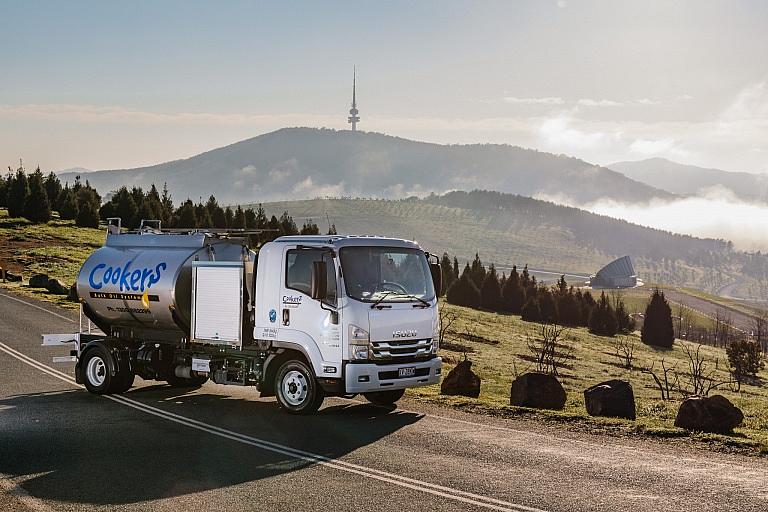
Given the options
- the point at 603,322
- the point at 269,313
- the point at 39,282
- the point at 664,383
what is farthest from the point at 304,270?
the point at 603,322

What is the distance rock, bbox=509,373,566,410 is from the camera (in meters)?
18.8

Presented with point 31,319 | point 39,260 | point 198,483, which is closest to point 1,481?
point 198,483

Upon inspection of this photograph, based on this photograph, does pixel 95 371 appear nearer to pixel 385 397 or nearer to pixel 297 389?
pixel 297 389

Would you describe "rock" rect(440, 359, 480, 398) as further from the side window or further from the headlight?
the side window

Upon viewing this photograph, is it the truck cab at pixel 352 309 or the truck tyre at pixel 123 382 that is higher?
the truck cab at pixel 352 309

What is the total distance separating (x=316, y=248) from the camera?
16.1 meters

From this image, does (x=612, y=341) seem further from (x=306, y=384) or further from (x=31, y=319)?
(x=306, y=384)

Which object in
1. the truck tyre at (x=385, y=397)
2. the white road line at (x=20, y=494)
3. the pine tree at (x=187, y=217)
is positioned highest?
the pine tree at (x=187, y=217)

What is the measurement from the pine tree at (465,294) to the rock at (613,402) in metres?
100

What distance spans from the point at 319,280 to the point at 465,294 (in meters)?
105

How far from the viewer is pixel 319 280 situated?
15.2 m

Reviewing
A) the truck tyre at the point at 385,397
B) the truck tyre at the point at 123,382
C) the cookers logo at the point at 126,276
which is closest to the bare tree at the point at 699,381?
the truck tyre at the point at 385,397

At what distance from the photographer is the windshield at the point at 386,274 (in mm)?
15924

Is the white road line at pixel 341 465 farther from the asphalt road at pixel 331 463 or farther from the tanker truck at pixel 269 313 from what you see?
the tanker truck at pixel 269 313
